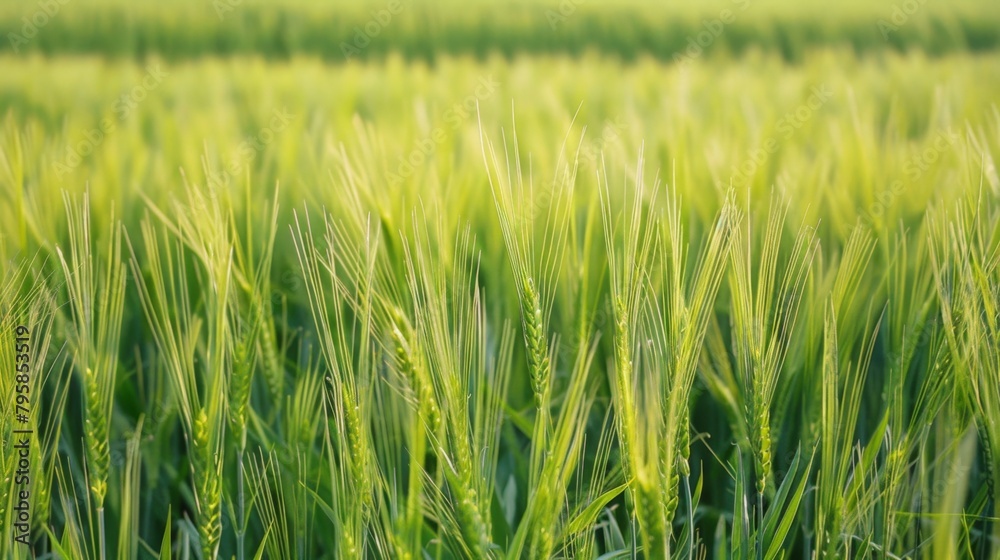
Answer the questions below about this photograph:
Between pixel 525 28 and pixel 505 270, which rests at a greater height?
pixel 525 28

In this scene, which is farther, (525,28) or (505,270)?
(525,28)

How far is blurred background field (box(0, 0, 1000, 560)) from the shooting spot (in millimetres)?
490

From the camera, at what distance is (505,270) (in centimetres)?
63

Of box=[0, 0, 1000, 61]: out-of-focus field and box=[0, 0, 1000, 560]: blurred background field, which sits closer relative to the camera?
box=[0, 0, 1000, 560]: blurred background field

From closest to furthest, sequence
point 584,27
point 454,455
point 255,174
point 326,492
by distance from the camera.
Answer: point 454,455
point 326,492
point 255,174
point 584,27

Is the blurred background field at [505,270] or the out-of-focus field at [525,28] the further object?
the out-of-focus field at [525,28]

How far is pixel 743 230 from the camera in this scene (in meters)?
0.62

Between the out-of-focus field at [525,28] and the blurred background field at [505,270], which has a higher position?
the out-of-focus field at [525,28]

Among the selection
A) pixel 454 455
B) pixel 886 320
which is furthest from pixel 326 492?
pixel 886 320

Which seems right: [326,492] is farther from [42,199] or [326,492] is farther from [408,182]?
[42,199]

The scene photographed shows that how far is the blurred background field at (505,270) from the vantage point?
490 millimetres

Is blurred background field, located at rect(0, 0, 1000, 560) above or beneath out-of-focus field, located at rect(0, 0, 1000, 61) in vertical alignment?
beneath

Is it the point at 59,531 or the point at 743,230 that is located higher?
the point at 743,230

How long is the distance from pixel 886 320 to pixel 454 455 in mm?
464
